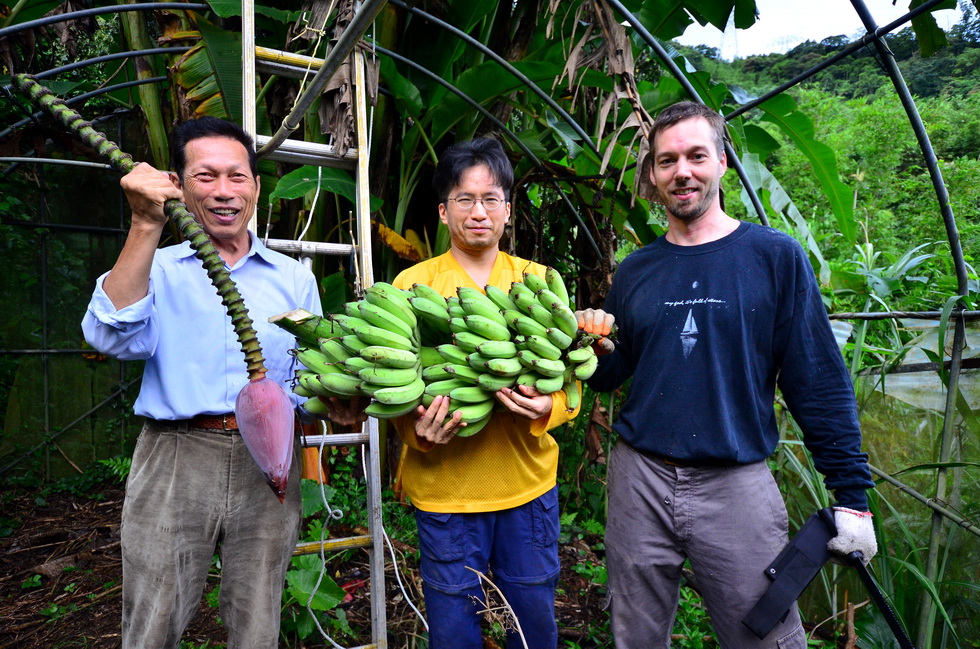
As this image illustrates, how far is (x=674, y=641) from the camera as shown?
270 cm

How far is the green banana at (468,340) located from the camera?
1542mm

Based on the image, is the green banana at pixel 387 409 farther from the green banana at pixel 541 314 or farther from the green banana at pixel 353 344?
the green banana at pixel 541 314

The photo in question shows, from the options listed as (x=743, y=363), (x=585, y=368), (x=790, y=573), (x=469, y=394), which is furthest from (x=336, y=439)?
(x=790, y=573)

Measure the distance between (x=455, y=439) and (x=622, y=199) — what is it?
2.04 meters

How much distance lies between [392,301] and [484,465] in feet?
1.95

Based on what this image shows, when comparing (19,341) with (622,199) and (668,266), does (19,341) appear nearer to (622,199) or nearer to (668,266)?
(622,199)

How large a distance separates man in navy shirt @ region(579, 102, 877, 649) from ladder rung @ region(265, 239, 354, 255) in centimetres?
101

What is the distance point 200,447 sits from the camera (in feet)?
5.31

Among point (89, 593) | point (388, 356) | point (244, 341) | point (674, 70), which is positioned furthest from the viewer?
point (89, 593)

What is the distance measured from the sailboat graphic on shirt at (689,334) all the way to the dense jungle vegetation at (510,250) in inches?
33.2

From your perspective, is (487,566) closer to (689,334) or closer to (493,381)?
(493,381)

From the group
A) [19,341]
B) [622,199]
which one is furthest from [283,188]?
[19,341]

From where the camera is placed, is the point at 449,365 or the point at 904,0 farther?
the point at 904,0

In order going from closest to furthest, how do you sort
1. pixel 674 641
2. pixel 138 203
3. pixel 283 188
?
1. pixel 138 203
2. pixel 283 188
3. pixel 674 641
